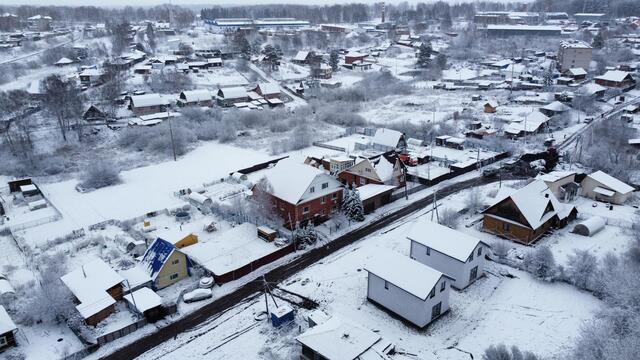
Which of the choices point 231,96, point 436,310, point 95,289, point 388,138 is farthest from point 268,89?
point 436,310

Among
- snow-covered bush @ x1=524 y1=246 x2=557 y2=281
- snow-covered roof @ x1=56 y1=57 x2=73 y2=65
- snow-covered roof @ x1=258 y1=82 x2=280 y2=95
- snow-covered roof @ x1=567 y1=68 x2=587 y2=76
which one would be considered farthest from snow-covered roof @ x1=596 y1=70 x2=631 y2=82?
snow-covered roof @ x1=56 y1=57 x2=73 y2=65

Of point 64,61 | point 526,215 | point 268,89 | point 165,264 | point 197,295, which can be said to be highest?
point 64,61

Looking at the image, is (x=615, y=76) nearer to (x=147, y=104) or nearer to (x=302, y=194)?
(x=302, y=194)

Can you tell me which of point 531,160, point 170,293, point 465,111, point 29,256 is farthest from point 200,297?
point 465,111

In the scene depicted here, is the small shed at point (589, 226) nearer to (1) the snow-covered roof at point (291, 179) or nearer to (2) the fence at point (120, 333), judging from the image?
(1) the snow-covered roof at point (291, 179)

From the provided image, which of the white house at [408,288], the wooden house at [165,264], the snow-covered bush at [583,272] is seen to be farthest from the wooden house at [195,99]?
the snow-covered bush at [583,272]

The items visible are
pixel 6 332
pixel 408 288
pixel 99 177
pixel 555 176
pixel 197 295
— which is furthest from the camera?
pixel 99 177

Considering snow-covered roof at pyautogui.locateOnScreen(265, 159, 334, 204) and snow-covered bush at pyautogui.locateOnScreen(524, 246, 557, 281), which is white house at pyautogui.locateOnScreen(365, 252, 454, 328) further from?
snow-covered roof at pyautogui.locateOnScreen(265, 159, 334, 204)
